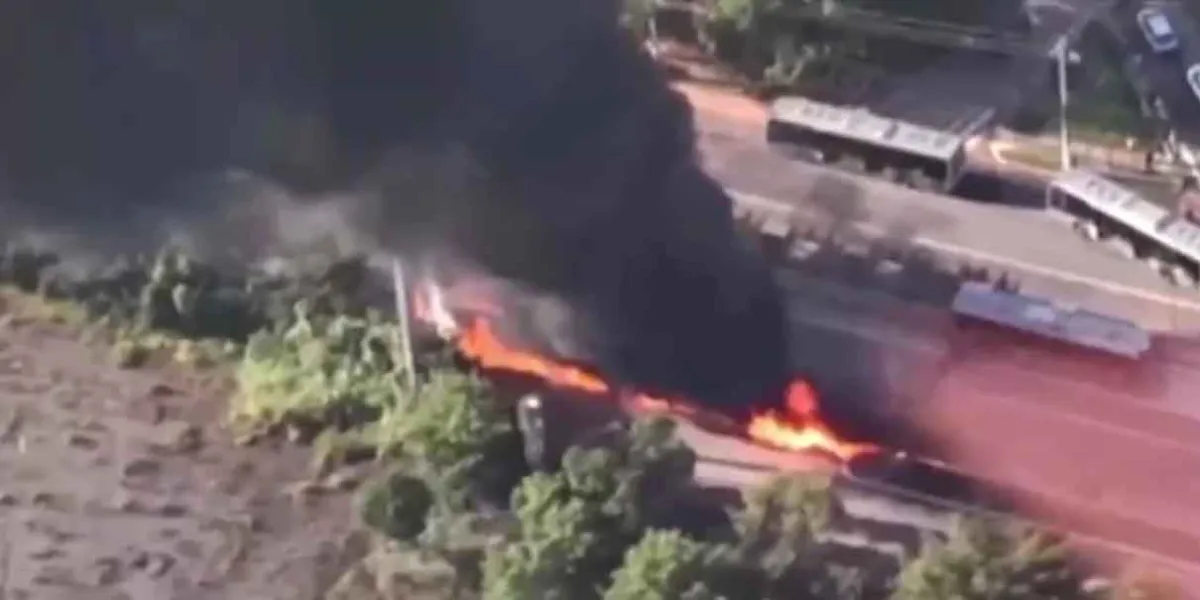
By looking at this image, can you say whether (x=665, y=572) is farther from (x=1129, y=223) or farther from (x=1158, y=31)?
(x=1158, y=31)

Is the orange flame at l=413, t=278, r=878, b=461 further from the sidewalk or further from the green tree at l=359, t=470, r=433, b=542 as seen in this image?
the sidewalk

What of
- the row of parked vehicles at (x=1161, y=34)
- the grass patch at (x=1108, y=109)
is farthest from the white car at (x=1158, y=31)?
the grass patch at (x=1108, y=109)

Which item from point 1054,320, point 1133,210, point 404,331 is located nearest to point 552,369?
point 404,331

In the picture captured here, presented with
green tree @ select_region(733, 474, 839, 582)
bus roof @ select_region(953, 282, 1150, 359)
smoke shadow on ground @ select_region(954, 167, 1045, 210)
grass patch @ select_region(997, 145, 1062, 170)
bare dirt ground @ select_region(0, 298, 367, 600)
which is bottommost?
bare dirt ground @ select_region(0, 298, 367, 600)

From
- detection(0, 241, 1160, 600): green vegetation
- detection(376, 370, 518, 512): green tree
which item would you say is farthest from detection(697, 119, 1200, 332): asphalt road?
detection(376, 370, 518, 512): green tree

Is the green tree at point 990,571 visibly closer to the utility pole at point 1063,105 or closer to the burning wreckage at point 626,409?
the burning wreckage at point 626,409

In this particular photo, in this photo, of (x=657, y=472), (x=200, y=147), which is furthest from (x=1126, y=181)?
(x=200, y=147)
